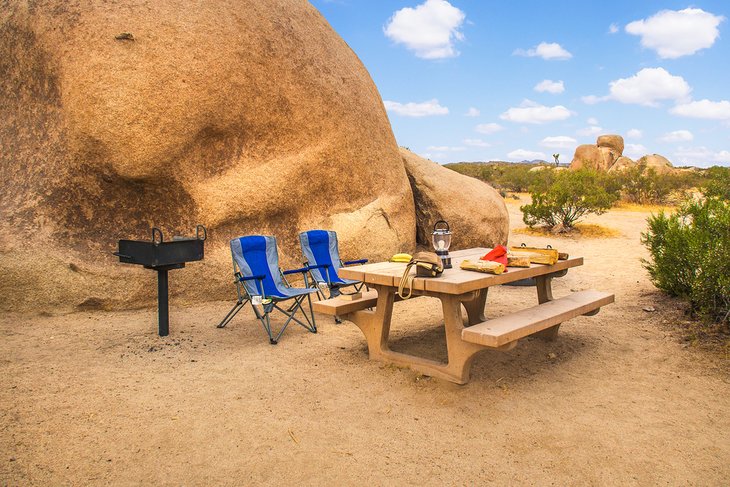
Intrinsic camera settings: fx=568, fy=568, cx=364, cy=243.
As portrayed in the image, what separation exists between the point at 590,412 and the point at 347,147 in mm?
4840

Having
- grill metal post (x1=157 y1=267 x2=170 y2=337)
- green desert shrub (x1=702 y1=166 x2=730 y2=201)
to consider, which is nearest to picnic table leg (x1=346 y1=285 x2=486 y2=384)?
grill metal post (x1=157 y1=267 x2=170 y2=337)

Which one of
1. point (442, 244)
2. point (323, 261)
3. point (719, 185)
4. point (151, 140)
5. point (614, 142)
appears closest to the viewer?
point (442, 244)

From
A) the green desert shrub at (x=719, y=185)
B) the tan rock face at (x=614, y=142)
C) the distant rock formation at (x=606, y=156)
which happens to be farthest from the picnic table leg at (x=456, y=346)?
the tan rock face at (x=614, y=142)

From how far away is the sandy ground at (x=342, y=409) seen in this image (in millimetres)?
3027

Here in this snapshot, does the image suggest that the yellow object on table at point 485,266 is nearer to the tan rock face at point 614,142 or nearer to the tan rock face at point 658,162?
the tan rock face at point 658,162

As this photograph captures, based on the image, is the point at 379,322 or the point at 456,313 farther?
the point at 379,322

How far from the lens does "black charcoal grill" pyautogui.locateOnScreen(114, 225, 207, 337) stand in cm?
516

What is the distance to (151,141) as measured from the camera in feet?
20.7

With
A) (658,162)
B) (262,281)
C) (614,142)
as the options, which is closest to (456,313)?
→ (262,281)

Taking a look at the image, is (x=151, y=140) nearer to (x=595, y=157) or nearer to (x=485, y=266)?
(x=485, y=266)

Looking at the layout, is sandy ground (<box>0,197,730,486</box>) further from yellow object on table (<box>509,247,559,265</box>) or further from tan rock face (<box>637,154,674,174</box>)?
tan rock face (<box>637,154,674,174</box>)

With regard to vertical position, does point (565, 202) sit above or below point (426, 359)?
above

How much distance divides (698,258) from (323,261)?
3887mm

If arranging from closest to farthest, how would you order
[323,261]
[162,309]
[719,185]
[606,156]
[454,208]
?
[162,309], [323,261], [454,208], [719,185], [606,156]
